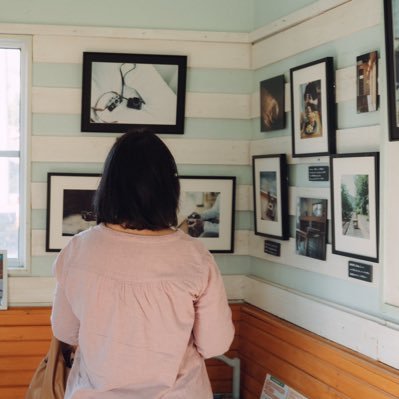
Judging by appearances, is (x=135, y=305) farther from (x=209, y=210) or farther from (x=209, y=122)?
(x=209, y=122)

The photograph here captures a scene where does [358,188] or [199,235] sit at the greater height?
[358,188]

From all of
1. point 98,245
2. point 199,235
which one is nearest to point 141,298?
point 98,245

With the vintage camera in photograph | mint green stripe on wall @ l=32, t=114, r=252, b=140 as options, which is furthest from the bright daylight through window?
the vintage camera in photograph

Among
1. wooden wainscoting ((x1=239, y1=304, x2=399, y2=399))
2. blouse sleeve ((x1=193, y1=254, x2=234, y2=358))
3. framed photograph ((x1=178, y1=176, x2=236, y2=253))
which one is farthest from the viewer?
framed photograph ((x1=178, y1=176, x2=236, y2=253))

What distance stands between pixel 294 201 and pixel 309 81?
1.58 feet

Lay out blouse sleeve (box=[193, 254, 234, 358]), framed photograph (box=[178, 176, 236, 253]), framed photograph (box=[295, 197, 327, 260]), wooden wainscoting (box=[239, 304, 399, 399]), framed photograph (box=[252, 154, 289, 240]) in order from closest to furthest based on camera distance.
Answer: blouse sleeve (box=[193, 254, 234, 358]) → wooden wainscoting (box=[239, 304, 399, 399]) → framed photograph (box=[295, 197, 327, 260]) → framed photograph (box=[252, 154, 289, 240]) → framed photograph (box=[178, 176, 236, 253])

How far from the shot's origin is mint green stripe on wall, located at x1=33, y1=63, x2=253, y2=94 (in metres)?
2.91

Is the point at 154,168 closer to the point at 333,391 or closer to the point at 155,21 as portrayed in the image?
the point at 333,391

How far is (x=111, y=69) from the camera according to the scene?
114 inches

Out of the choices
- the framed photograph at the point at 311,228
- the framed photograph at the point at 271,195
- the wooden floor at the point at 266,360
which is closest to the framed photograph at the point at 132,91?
the framed photograph at the point at 271,195

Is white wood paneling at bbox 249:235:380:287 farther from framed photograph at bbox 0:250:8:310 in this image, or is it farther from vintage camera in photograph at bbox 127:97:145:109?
framed photograph at bbox 0:250:8:310

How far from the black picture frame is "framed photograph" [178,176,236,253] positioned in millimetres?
1233

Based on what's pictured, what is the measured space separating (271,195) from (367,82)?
796 millimetres

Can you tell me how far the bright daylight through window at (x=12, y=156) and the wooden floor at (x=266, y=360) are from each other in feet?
1.08
